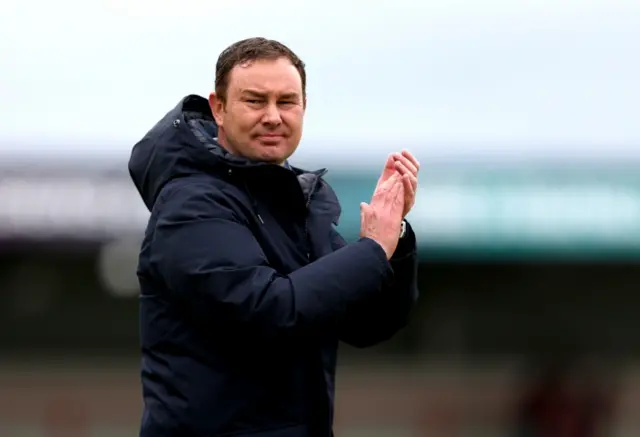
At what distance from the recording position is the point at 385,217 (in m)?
2.96

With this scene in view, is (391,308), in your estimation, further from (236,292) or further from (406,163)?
(236,292)

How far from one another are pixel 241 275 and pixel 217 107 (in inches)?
16.8

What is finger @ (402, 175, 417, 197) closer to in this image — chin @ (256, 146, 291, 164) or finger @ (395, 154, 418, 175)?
finger @ (395, 154, 418, 175)

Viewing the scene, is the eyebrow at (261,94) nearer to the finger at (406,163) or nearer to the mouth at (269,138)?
the mouth at (269,138)

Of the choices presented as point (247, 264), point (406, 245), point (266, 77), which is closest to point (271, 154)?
point (266, 77)

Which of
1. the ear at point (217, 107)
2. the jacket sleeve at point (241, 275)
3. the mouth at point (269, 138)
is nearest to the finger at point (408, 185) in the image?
the jacket sleeve at point (241, 275)

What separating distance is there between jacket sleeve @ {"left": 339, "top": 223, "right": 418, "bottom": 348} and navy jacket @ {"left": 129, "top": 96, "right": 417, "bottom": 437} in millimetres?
149

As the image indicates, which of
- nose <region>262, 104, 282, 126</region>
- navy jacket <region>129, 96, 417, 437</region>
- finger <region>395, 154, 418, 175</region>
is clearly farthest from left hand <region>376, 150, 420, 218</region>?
nose <region>262, 104, 282, 126</region>

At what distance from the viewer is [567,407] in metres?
14.5

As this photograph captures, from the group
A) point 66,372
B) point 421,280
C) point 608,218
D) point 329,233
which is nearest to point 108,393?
point 66,372

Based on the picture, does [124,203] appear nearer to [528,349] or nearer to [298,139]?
[528,349]

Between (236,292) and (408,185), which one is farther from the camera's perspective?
(408,185)

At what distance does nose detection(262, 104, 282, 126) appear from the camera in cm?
291

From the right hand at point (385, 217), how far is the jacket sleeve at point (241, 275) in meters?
0.05
